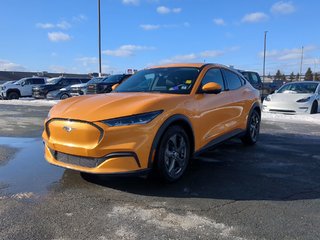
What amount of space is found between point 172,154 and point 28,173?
225 centimetres

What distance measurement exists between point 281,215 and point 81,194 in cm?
234

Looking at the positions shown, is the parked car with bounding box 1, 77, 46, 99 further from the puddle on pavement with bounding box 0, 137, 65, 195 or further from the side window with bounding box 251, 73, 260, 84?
the puddle on pavement with bounding box 0, 137, 65, 195

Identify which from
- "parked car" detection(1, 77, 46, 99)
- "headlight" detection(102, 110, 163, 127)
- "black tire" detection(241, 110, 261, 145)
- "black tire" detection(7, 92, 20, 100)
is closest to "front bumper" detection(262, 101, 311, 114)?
"black tire" detection(241, 110, 261, 145)

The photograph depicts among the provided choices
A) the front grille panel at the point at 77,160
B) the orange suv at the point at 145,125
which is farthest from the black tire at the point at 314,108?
the front grille panel at the point at 77,160

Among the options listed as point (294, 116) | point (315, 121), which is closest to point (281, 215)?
point (315, 121)

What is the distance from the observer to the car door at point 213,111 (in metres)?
5.19

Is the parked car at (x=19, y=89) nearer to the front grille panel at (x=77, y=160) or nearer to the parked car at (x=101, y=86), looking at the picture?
the parked car at (x=101, y=86)

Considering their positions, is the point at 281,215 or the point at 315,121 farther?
the point at 315,121

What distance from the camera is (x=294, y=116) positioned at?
12547 mm

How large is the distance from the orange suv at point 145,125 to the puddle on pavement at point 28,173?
1.41ft

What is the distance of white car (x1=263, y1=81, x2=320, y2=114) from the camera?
13141 millimetres

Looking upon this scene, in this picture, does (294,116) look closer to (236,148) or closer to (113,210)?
(236,148)

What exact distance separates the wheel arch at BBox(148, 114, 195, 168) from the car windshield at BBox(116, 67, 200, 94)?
1.67ft

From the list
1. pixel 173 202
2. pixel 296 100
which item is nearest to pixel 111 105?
pixel 173 202
